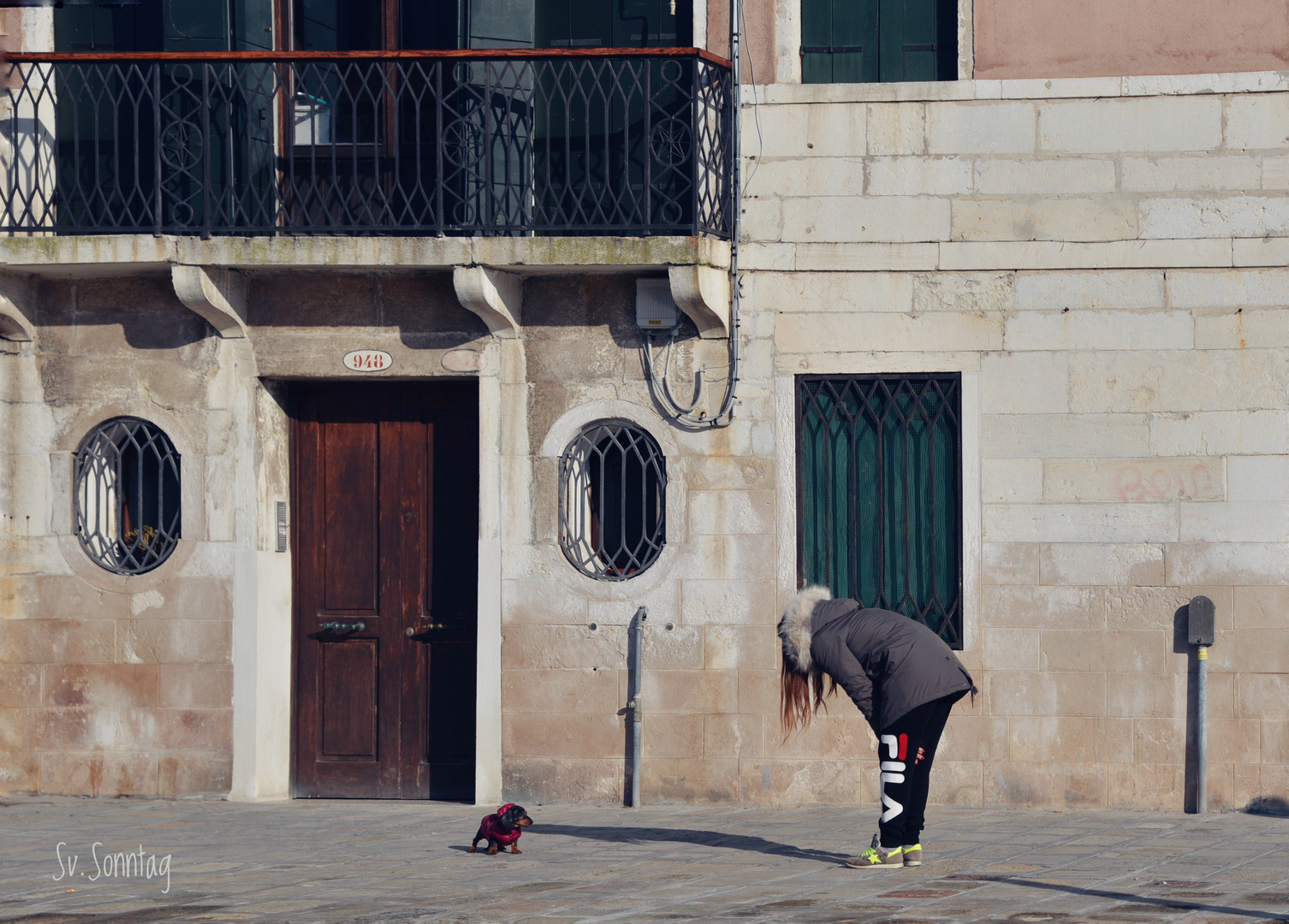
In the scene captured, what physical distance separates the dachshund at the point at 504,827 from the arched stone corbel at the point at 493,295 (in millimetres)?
3169

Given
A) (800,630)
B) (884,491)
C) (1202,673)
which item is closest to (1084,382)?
(884,491)

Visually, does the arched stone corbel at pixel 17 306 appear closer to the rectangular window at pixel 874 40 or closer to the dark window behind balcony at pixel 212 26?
the dark window behind balcony at pixel 212 26

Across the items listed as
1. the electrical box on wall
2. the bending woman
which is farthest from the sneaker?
the electrical box on wall

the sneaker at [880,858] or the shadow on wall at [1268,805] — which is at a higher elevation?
the sneaker at [880,858]

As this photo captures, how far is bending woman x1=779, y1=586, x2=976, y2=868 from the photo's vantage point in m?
7.56

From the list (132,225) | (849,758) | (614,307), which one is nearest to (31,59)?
(132,225)

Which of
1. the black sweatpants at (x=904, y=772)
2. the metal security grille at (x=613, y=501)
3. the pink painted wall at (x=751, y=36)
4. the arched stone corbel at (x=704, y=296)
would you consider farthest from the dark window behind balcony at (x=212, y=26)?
the black sweatpants at (x=904, y=772)

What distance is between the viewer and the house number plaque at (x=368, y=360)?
407 inches

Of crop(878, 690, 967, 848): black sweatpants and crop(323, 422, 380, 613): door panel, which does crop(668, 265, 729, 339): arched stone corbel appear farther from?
crop(878, 690, 967, 848): black sweatpants

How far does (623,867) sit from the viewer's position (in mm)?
7793

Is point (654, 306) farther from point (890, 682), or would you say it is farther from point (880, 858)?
point (880, 858)

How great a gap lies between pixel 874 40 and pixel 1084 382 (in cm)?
244

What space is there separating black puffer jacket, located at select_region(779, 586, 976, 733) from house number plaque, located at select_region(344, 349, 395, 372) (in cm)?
369

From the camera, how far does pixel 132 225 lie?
10070 mm
